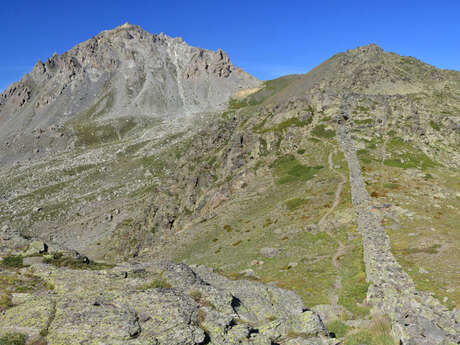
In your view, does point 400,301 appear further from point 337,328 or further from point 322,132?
point 322,132

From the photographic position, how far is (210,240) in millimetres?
61406

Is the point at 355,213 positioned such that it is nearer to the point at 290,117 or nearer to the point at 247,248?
the point at 247,248

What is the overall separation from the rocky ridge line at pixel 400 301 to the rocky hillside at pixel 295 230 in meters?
0.14

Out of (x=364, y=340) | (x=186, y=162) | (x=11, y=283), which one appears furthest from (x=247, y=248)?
(x=186, y=162)

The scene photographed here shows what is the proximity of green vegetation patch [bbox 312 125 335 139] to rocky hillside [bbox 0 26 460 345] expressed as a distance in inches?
13.6

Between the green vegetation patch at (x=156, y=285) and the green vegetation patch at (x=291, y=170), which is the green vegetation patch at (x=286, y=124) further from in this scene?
the green vegetation patch at (x=156, y=285)

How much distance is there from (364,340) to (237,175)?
217 ft

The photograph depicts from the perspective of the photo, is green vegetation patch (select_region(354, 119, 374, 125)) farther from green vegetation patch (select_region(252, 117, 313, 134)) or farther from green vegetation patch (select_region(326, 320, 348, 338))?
green vegetation patch (select_region(326, 320, 348, 338))

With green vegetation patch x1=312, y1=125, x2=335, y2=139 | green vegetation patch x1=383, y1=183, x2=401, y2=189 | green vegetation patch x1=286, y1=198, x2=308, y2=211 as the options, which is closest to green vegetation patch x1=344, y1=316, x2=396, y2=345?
green vegetation patch x1=286, y1=198, x2=308, y2=211

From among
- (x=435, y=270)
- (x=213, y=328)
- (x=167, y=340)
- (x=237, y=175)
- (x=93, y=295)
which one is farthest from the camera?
(x=237, y=175)

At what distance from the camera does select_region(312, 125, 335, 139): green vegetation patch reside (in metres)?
93.0

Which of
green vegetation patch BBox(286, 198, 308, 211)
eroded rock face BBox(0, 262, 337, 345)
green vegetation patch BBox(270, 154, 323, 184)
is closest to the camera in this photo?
eroded rock face BBox(0, 262, 337, 345)

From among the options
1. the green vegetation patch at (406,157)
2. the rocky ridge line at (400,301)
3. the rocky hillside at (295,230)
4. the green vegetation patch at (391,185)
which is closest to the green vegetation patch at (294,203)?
the rocky hillside at (295,230)

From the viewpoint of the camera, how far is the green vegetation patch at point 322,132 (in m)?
93.0
